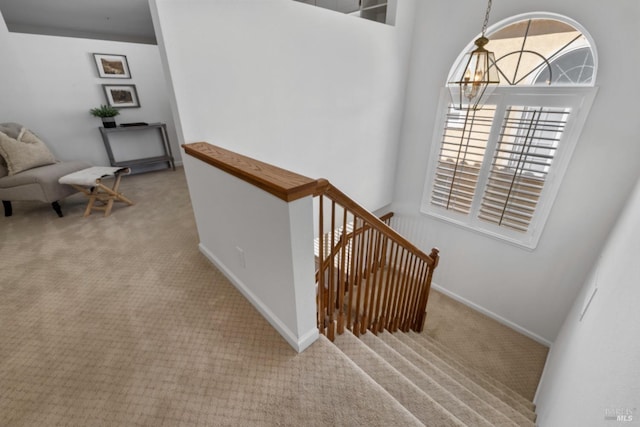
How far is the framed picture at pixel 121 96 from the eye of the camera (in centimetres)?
420

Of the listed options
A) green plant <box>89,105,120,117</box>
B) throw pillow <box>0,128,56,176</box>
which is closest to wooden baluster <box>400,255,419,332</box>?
throw pillow <box>0,128,56,176</box>

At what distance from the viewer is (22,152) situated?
113 inches

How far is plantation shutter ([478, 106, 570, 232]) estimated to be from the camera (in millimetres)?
2713

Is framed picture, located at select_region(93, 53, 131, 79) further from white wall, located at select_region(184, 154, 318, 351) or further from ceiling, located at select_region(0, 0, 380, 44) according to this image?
white wall, located at select_region(184, 154, 318, 351)

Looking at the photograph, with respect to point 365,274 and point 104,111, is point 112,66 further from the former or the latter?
point 365,274

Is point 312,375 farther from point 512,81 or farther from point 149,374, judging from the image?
point 512,81

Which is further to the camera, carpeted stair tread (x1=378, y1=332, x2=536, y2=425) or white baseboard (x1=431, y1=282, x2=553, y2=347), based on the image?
white baseboard (x1=431, y1=282, x2=553, y2=347)

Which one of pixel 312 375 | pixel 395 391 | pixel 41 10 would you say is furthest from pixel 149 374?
pixel 41 10

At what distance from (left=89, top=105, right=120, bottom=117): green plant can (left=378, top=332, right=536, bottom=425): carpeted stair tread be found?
15.9ft

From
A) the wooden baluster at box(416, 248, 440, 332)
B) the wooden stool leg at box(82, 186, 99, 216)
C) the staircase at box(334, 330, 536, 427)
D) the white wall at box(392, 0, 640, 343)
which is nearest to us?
the staircase at box(334, 330, 536, 427)

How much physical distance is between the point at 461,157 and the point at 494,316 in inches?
86.0

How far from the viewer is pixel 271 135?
234cm

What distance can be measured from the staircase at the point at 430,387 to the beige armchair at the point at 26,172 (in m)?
3.30

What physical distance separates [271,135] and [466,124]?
2.39 metres
